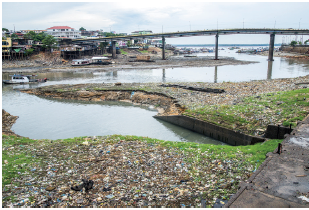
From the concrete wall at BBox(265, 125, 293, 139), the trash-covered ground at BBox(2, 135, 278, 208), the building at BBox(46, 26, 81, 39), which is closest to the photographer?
the trash-covered ground at BBox(2, 135, 278, 208)

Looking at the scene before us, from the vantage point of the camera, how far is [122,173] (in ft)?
28.0

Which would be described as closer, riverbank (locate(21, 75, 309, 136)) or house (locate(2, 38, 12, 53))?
riverbank (locate(21, 75, 309, 136))

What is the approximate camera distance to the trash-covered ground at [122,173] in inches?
277

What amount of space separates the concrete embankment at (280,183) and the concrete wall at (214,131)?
3.14 metres

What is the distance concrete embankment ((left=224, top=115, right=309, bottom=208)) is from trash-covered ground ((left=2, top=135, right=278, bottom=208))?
0.64 metres

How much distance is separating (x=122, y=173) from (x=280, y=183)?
5212 millimetres

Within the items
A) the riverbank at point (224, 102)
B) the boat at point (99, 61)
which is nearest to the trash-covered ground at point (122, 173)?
the riverbank at point (224, 102)

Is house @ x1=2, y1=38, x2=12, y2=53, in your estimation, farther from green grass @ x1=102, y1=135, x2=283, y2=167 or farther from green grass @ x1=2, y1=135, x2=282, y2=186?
green grass @ x1=102, y1=135, x2=283, y2=167

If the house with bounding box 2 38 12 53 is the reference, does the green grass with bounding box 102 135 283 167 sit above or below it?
below

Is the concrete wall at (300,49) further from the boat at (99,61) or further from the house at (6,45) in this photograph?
the house at (6,45)

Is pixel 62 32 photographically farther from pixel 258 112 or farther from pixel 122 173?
pixel 122 173

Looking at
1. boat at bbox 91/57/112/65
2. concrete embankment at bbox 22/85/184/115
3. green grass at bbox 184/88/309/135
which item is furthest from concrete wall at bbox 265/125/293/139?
boat at bbox 91/57/112/65

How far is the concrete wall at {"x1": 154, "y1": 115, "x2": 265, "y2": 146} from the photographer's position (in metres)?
12.6

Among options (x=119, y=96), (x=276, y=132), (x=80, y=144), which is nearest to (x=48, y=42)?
(x=119, y=96)
